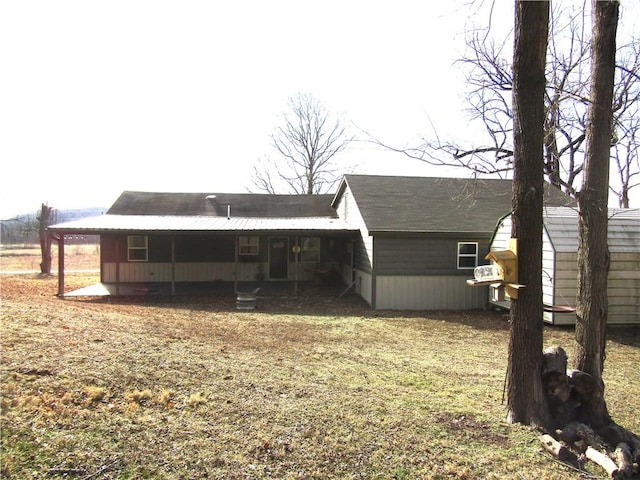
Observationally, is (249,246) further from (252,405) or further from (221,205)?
(252,405)

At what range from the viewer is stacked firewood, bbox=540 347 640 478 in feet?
13.0

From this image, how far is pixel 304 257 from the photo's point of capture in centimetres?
1911

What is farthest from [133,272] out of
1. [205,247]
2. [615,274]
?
[615,274]

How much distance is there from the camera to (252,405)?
489cm

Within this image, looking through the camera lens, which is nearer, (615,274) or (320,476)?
(320,476)

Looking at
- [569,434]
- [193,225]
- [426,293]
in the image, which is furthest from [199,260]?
[569,434]

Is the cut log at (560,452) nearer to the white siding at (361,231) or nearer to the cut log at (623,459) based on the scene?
the cut log at (623,459)

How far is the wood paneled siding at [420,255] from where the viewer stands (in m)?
13.9

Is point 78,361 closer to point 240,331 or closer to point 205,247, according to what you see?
point 240,331

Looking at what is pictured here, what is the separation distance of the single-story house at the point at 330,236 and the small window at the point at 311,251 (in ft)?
0.15

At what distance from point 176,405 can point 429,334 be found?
282 inches

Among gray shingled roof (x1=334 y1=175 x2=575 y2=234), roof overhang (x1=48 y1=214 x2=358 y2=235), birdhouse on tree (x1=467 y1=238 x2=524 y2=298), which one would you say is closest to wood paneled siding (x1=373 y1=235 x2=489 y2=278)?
gray shingled roof (x1=334 y1=175 x2=575 y2=234)

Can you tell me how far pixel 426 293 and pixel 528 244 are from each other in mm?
9698

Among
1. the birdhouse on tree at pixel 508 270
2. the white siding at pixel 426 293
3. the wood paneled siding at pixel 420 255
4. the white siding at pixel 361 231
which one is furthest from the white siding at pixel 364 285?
the birdhouse on tree at pixel 508 270
